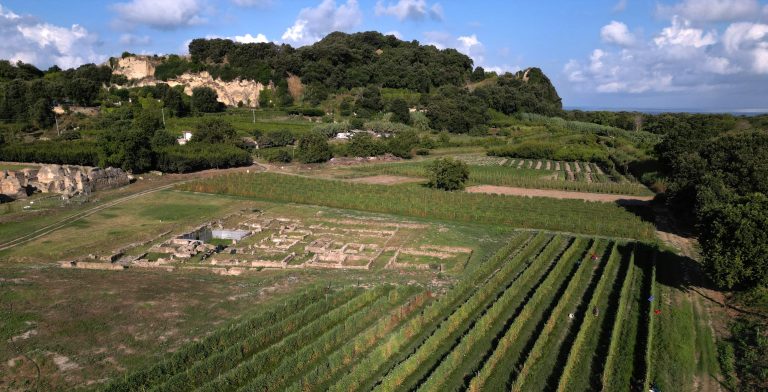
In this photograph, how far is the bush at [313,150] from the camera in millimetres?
69500

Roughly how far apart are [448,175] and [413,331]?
31.0 metres

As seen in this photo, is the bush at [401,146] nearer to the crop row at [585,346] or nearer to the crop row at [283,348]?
the crop row at [585,346]

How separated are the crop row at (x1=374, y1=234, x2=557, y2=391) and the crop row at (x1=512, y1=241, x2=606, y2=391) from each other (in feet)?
8.44

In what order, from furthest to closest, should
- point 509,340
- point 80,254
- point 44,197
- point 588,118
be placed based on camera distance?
point 588,118
point 44,197
point 80,254
point 509,340

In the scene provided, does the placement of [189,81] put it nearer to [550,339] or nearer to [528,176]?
[528,176]

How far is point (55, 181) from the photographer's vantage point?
49.7 m

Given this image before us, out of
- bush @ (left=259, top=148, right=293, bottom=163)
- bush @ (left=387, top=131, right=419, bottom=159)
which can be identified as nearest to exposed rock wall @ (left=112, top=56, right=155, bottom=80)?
bush @ (left=259, top=148, right=293, bottom=163)

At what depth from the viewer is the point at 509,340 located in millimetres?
20625

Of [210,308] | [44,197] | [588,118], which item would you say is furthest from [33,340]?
[588,118]

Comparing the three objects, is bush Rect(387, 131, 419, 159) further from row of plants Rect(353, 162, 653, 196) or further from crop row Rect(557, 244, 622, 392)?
crop row Rect(557, 244, 622, 392)

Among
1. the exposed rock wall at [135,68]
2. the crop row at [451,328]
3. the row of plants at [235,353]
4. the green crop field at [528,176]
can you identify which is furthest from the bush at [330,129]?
the row of plants at [235,353]

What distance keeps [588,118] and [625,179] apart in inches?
2976

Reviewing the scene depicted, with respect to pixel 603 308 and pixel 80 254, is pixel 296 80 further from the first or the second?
pixel 603 308

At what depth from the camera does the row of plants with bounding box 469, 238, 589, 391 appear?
18.0m
